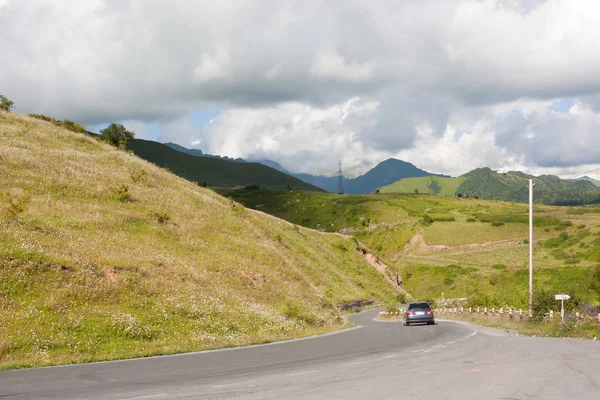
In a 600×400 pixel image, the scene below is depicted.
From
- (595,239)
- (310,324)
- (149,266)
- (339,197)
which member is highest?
(339,197)

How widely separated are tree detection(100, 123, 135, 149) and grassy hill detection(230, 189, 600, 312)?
53069 mm

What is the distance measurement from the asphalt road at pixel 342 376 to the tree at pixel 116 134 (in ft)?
236

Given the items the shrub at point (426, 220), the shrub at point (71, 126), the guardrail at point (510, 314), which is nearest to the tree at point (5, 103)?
the shrub at point (71, 126)

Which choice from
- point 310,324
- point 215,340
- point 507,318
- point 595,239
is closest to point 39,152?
point 310,324

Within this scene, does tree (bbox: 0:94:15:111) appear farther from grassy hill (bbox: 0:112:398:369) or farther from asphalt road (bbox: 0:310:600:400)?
asphalt road (bbox: 0:310:600:400)

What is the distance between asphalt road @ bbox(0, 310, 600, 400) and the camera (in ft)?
37.7

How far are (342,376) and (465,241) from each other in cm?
11654

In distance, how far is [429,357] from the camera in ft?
60.5

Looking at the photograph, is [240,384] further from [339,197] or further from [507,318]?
[339,197]

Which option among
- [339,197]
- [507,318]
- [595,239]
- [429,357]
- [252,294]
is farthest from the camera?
[339,197]

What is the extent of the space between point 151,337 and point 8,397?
14827 millimetres

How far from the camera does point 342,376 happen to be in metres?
14.3

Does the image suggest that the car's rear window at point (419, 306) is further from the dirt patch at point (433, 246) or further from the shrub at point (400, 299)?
the dirt patch at point (433, 246)

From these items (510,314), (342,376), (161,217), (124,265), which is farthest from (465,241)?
(342,376)
